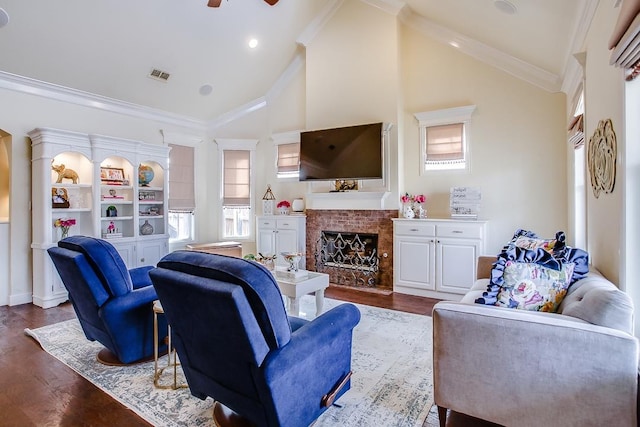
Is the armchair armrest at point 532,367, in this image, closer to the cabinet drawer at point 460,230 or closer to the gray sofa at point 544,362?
the gray sofa at point 544,362

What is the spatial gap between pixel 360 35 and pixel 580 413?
533 cm

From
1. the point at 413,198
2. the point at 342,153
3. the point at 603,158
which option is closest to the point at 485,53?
the point at 413,198

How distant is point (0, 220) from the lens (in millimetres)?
4496

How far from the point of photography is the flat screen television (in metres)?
5.07

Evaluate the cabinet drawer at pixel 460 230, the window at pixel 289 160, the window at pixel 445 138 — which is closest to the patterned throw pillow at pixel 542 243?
the cabinet drawer at pixel 460 230

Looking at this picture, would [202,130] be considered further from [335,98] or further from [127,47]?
[335,98]

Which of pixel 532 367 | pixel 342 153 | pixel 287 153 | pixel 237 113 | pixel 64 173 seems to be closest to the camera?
pixel 532 367

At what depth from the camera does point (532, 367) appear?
1.65m

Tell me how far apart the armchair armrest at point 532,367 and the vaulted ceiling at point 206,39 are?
255 centimetres

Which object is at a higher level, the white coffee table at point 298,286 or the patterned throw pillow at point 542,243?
the patterned throw pillow at point 542,243

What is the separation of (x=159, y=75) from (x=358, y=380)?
5.10m

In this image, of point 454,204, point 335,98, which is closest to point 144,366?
point 454,204

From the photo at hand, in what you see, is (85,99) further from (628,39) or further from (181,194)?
(628,39)

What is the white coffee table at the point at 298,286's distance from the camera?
329 centimetres
